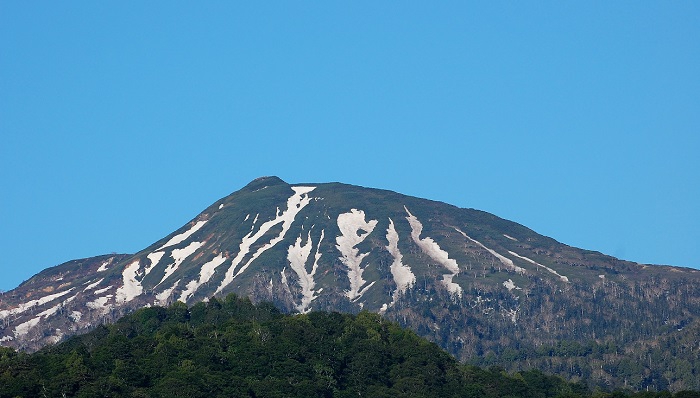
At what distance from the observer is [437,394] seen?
198000 mm

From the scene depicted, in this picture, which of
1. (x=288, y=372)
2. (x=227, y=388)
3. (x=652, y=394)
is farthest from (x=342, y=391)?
(x=652, y=394)

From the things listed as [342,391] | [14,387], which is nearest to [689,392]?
[342,391]

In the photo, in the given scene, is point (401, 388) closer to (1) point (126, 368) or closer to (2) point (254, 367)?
(2) point (254, 367)

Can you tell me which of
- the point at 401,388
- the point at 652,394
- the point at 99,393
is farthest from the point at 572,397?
the point at 99,393

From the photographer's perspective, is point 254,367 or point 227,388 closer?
point 227,388

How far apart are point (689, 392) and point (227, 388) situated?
67772mm

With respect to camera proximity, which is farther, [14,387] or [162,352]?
[162,352]

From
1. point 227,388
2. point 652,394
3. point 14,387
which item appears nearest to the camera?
point 14,387

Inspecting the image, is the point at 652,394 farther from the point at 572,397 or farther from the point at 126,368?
the point at 126,368

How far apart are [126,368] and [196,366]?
11.6m

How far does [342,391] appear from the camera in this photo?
19475 centimetres

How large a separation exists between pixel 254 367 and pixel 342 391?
13892mm

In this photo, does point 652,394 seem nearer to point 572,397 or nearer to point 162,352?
point 572,397

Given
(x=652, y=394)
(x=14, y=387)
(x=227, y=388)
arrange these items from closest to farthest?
(x=14, y=387)
(x=227, y=388)
(x=652, y=394)
